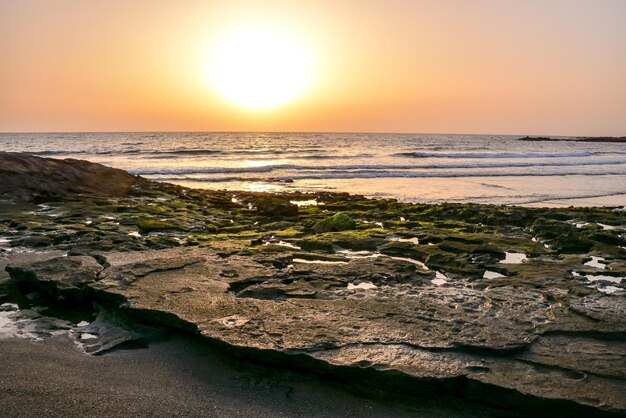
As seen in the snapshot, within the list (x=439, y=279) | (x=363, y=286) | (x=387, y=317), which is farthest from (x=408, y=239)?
(x=387, y=317)

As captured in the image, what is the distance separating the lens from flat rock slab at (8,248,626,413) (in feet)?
13.1

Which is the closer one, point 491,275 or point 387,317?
point 387,317

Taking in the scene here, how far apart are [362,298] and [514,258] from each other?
3866mm

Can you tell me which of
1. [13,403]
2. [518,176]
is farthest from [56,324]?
[518,176]

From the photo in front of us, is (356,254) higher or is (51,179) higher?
(51,179)

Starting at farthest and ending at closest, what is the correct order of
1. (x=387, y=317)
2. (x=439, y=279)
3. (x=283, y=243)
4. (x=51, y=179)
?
(x=51, y=179), (x=283, y=243), (x=439, y=279), (x=387, y=317)

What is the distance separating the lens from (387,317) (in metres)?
5.03

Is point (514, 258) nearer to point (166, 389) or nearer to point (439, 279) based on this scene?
point (439, 279)

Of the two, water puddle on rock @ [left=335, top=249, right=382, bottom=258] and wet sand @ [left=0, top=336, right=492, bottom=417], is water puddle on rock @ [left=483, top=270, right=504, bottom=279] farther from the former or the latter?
wet sand @ [left=0, top=336, right=492, bottom=417]

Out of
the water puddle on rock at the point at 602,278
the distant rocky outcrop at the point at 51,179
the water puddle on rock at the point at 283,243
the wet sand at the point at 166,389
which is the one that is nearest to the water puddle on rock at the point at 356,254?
the water puddle on rock at the point at 283,243

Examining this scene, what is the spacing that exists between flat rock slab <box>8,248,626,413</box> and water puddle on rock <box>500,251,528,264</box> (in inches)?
69.9

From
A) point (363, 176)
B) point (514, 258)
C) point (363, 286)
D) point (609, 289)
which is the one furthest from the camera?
point (363, 176)

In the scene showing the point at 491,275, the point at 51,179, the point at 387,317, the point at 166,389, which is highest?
the point at 51,179

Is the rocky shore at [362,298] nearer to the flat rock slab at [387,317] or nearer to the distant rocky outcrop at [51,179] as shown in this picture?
the flat rock slab at [387,317]
